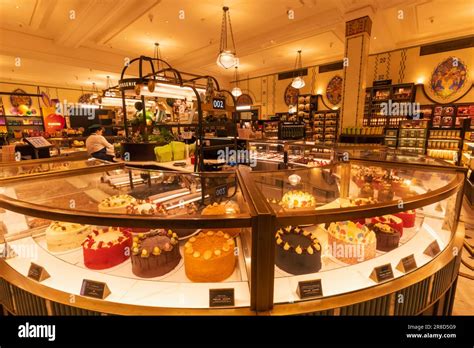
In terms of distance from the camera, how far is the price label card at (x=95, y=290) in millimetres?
1376

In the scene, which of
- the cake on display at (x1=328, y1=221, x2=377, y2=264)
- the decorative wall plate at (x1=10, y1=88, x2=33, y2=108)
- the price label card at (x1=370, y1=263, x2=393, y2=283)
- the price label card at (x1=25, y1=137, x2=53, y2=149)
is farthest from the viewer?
the decorative wall plate at (x1=10, y1=88, x2=33, y2=108)

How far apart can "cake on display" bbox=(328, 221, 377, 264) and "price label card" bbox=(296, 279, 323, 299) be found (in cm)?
53

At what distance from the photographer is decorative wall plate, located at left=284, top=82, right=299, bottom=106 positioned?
13.5m

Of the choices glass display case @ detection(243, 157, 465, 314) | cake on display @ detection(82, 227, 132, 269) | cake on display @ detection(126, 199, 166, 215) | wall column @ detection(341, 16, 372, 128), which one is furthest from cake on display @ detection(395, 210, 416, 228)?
Answer: wall column @ detection(341, 16, 372, 128)

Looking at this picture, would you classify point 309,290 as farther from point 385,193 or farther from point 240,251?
point 385,193

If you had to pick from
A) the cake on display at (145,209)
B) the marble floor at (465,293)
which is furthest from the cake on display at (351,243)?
the marble floor at (465,293)

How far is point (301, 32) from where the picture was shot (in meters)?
7.98

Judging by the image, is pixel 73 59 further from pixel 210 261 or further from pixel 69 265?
pixel 210 261

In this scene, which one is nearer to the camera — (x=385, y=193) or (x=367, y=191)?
(x=385, y=193)

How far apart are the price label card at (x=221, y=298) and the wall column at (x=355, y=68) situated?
7.45 meters

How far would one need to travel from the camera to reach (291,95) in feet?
44.8

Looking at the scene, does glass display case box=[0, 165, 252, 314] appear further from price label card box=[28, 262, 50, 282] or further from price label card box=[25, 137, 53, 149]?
price label card box=[25, 137, 53, 149]

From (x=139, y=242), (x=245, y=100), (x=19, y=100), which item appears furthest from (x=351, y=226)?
(x=19, y=100)

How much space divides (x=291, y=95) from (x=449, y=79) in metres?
6.73
